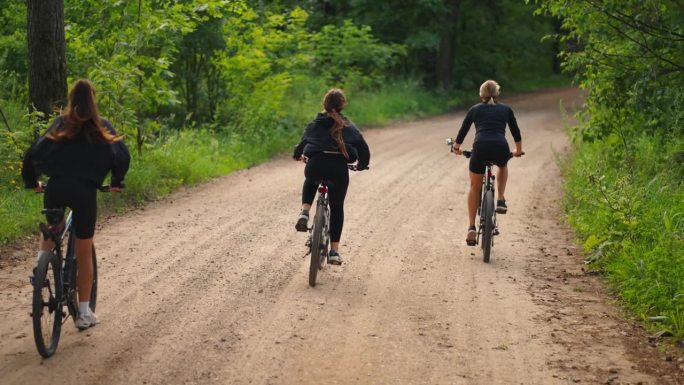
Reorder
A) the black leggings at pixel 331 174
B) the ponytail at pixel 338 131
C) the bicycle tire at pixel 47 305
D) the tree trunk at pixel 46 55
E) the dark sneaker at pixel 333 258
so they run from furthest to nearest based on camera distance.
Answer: the tree trunk at pixel 46 55 < the dark sneaker at pixel 333 258 < the black leggings at pixel 331 174 < the ponytail at pixel 338 131 < the bicycle tire at pixel 47 305

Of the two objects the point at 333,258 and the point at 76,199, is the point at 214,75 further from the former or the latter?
the point at 76,199

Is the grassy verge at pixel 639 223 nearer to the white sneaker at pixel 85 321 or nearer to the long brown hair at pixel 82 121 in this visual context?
the white sneaker at pixel 85 321

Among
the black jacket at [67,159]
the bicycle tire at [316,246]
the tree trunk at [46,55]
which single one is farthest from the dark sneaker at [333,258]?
the tree trunk at [46,55]

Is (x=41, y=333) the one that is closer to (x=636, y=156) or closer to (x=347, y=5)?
(x=636, y=156)

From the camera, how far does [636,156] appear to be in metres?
12.4

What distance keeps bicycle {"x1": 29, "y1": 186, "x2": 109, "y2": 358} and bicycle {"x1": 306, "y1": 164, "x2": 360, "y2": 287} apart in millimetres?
2284

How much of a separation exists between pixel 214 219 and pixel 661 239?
5.76m

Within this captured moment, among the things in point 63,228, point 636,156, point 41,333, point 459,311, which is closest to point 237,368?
point 41,333

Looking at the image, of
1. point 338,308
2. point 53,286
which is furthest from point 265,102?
point 53,286

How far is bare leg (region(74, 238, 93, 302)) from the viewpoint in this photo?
20.3ft

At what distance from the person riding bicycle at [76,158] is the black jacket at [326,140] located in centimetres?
238

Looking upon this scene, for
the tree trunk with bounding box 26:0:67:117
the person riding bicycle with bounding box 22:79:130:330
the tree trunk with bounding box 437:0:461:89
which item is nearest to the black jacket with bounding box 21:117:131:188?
the person riding bicycle with bounding box 22:79:130:330

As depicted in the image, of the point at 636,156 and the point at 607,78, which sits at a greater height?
the point at 607,78

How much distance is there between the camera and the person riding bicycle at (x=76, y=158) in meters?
5.88
